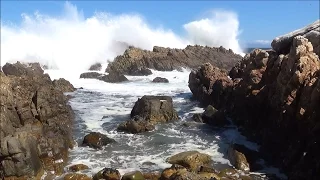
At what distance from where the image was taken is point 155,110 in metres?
22.2

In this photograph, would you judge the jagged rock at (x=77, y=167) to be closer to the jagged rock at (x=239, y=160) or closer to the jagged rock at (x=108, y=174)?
the jagged rock at (x=108, y=174)

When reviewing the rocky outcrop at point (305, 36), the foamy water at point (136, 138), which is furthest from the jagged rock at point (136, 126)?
the rocky outcrop at point (305, 36)

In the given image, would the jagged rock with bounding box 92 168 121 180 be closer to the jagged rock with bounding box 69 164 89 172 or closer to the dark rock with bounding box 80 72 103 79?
the jagged rock with bounding box 69 164 89 172

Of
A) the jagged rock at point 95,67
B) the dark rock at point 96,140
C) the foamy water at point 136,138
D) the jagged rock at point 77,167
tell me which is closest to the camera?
the jagged rock at point 77,167

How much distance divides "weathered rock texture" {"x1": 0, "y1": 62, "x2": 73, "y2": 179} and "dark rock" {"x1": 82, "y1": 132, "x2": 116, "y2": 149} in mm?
708

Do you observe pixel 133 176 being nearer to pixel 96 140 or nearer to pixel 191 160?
pixel 191 160

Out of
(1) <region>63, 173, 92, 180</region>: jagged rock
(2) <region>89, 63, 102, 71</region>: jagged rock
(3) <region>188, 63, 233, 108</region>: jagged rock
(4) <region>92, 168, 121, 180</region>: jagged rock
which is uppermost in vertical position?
(2) <region>89, 63, 102, 71</region>: jagged rock

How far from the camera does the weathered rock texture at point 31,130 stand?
1359 cm

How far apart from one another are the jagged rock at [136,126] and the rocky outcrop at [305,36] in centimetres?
827

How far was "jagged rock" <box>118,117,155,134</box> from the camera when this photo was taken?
66.0 ft

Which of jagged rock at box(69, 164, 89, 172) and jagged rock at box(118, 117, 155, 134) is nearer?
jagged rock at box(69, 164, 89, 172)

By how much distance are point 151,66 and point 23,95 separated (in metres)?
31.8

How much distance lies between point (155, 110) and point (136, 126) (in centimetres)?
235

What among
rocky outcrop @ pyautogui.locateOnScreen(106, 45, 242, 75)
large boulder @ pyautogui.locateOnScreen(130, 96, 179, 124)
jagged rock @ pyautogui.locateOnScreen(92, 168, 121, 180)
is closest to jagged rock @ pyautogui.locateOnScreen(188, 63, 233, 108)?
large boulder @ pyautogui.locateOnScreen(130, 96, 179, 124)
